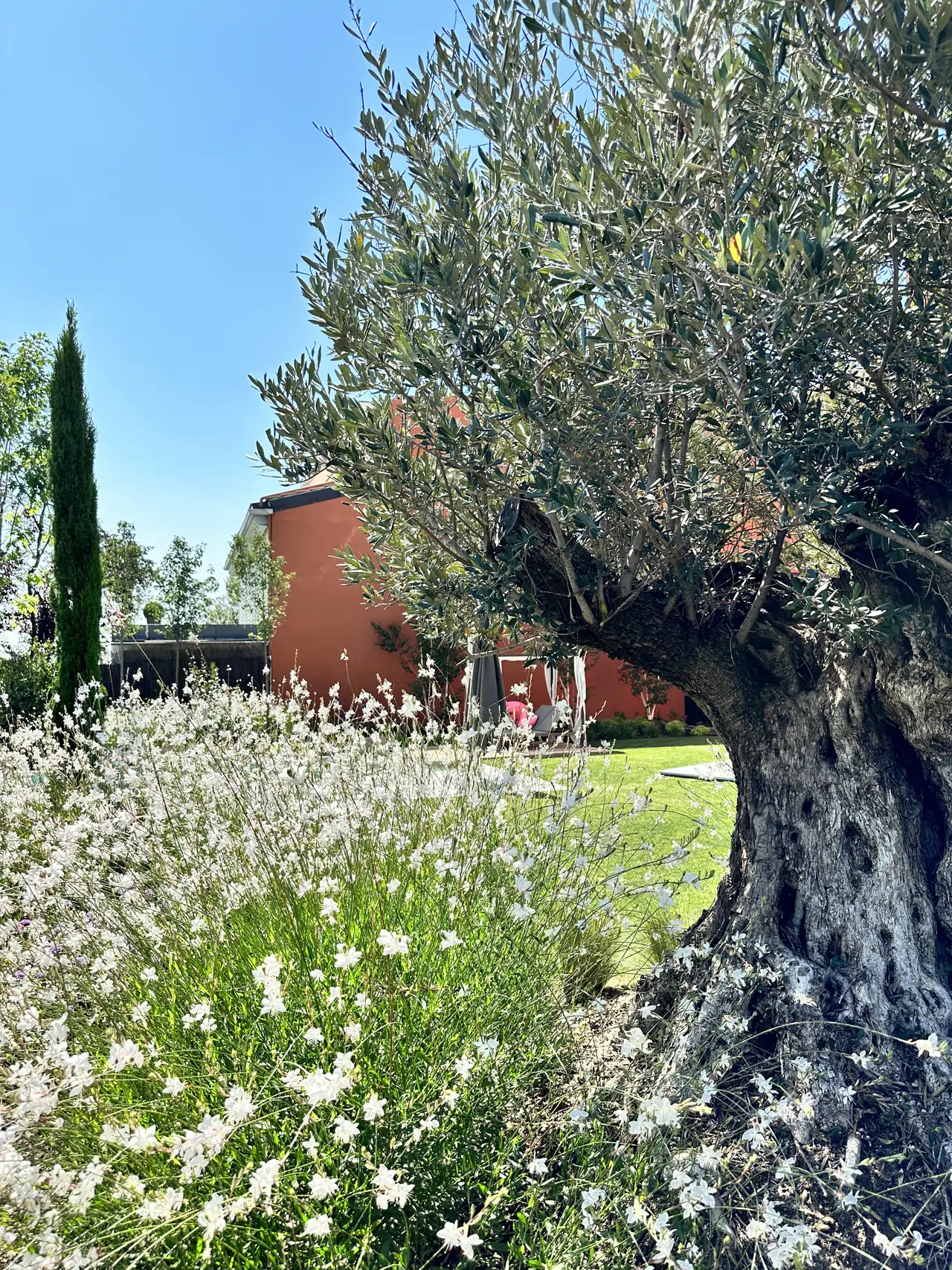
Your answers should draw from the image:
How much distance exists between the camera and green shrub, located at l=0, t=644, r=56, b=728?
42.3 ft

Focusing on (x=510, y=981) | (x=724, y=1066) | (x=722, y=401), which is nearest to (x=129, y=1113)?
(x=510, y=981)

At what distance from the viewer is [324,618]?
1919cm

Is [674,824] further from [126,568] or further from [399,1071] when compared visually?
[126,568]

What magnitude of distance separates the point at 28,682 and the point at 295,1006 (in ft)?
45.4

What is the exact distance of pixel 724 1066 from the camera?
237 cm

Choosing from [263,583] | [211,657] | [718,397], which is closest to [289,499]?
[263,583]

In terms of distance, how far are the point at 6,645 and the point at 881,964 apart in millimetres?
17219

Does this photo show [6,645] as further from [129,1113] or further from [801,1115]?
[801,1115]

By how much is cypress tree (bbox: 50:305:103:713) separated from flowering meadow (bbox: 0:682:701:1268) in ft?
29.1

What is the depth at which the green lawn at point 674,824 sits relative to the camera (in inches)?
179

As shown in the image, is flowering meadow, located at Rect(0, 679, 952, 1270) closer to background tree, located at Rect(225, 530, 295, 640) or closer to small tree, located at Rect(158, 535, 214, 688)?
background tree, located at Rect(225, 530, 295, 640)

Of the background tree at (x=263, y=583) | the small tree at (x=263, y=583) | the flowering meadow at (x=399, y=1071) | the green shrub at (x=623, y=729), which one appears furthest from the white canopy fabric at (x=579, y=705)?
the background tree at (x=263, y=583)

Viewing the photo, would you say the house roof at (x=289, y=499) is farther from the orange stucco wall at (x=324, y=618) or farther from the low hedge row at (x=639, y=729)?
the low hedge row at (x=639, y=729)

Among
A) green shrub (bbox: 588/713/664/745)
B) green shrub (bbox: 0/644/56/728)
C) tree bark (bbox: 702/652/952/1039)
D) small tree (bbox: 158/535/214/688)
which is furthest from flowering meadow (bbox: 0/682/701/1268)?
small tree (bbox: 158/535/214/688)
